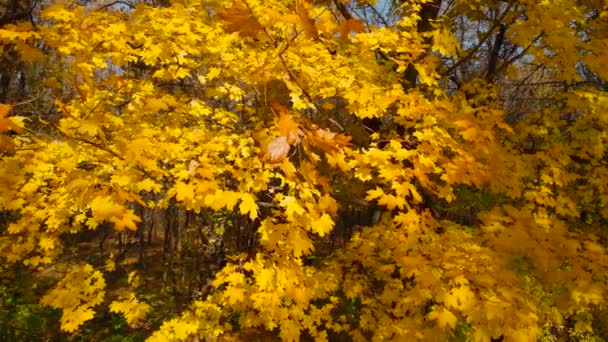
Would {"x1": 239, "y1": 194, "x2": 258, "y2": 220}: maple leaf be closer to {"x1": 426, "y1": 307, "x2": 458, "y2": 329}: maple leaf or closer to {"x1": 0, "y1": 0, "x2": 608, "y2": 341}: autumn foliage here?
{"x1": 0, "y1": 0, "x2": 608, "y2": 341}: autumn foliage

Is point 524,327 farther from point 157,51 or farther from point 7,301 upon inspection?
point 7,301

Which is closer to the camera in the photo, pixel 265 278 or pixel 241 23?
pixel 241 23

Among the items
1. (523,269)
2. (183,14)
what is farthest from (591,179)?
(183,14)

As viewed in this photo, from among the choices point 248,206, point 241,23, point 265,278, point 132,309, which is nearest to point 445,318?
point 265,278

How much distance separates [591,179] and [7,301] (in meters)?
13.5

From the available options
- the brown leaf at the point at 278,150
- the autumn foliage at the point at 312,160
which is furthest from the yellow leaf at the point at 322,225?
the brown leaf at the point at 278,150

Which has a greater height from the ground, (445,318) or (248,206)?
(248,206)

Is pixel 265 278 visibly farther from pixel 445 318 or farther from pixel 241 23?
pixel 241 23

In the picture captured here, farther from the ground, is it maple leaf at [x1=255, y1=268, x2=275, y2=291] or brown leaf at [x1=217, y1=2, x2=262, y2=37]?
brown leaf at [x1=217, y1=2, x2=262, y2=37]

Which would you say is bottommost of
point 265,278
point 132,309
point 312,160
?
point 132,309

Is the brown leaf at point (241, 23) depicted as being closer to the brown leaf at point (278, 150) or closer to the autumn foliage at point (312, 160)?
the autumn foliage at point (312, 160)

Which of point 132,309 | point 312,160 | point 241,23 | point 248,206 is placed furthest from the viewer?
point 132,309

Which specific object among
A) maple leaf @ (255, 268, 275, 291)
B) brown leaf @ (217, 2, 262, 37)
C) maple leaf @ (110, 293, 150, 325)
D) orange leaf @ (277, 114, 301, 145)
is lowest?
maple leaf @ (110, 293, 150, 325)

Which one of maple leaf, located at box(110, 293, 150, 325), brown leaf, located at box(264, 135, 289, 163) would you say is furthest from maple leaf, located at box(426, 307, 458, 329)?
maple leaf, located at box(110, 293, 150, 325)
